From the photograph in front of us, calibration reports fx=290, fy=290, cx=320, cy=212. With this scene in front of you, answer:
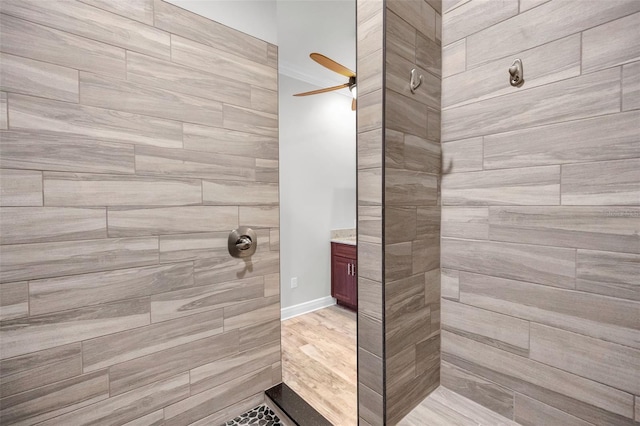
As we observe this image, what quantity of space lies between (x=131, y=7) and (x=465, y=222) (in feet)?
5.65

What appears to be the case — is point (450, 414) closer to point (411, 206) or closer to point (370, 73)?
point (411, 206)

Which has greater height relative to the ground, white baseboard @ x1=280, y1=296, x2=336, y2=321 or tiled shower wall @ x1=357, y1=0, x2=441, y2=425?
tiled shower wall @ x1=357, y1=0, x2=441, y2=425

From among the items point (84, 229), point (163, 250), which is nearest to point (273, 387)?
point (163, 250)

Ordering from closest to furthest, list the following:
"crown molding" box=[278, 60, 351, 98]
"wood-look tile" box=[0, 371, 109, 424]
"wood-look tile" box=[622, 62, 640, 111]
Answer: "wood-look tile" box=[622, 62, 640, 111] < "wood-look tile" box=[0, 371, 109, 424] < "crown molding" box=[278, 60, 351, 98]

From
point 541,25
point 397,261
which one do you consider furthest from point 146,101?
point 541,25

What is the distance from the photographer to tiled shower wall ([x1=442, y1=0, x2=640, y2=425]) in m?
0.96

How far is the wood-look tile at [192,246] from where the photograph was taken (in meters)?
1.33

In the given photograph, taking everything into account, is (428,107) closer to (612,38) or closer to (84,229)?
(612,38)

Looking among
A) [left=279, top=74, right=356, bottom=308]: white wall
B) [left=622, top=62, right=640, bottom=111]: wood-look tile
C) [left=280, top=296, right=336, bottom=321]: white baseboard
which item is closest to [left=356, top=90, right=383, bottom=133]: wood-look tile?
[left=622, top=62, right=640, bottom=111]: wood-look tile

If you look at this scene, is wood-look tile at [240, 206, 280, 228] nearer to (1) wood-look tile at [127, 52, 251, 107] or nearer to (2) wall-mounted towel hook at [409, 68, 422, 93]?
(1) wood-look tile at [127, 52, 251, 107]

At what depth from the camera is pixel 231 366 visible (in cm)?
153

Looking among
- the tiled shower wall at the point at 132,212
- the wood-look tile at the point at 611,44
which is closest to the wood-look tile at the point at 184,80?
the tiled shower wall at the point at 132,212

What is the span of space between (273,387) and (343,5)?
8.17ft

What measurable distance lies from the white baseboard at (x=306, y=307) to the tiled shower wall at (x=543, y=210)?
5.81 feet
